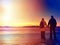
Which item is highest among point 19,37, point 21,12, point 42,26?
point 21,12

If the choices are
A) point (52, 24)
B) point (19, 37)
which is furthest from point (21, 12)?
point (52, 24)

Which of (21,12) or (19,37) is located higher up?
(21,12)

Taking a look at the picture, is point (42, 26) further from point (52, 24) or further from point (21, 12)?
point (21, 12)

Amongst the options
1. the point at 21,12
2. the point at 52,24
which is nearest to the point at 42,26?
the point at 52,24

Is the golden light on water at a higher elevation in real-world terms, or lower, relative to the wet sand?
higher

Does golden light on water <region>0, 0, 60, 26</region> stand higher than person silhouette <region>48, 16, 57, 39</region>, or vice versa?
golden light on water <region>0, 0, 60, 26</region>

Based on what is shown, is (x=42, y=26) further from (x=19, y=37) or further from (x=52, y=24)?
(x=19, y=37)

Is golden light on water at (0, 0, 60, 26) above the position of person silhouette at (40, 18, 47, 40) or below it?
above

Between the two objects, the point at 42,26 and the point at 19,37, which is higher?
the point at 42,26

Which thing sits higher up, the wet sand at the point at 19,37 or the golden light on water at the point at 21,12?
the golden light on water at the point at 21,12

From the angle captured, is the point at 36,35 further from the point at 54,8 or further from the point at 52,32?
the point at 54,8

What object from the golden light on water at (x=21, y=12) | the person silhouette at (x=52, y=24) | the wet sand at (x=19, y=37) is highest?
the golden light on water at (x=21, y=12)

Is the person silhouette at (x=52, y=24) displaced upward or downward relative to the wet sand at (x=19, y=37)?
upward

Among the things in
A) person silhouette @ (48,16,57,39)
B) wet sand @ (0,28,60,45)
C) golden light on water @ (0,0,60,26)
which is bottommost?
wet sand @ (0,28,60,45)
